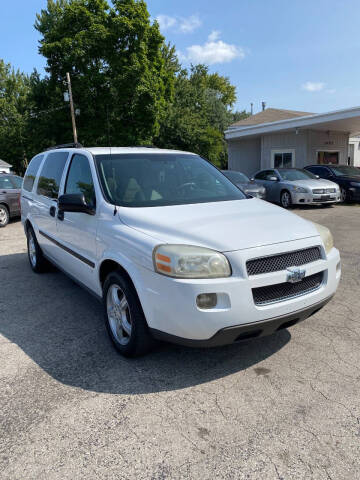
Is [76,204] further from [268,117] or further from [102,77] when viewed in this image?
[102,77]

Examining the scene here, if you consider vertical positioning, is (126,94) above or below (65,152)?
above

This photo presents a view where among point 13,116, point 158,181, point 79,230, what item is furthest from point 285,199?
point 13,116

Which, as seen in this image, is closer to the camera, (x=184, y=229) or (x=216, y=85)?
(x=184, y=229)

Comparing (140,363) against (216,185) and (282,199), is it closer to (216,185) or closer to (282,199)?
(216,185)

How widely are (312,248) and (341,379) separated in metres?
1.02

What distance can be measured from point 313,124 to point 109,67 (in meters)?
17.5

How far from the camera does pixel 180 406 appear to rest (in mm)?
2662

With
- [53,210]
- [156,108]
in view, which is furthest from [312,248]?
[156,108]

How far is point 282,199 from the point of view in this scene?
1408 centimetres

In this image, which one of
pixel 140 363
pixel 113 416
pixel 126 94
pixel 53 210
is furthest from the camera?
pixel 126 94

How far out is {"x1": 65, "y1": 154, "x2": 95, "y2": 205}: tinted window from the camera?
3824 millimetres

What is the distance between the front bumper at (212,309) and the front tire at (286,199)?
447 inches

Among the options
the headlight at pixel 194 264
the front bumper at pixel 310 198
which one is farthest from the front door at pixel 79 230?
the front bumper at pixel 310 198

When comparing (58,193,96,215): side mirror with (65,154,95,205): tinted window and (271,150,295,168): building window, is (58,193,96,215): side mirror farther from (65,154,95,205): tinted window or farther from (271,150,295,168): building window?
(271,150,295,168): building window
